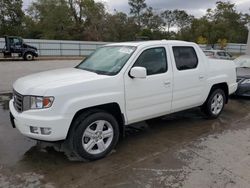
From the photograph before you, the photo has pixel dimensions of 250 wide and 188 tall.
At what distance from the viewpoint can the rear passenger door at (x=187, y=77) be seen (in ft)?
16.1

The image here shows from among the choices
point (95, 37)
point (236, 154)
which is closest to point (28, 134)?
point (236, 154)

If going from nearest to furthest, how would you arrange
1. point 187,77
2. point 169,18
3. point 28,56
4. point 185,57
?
point 187,77 < point 185,57 < point 28,56 < point 169,18

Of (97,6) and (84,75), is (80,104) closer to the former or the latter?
(84,75)

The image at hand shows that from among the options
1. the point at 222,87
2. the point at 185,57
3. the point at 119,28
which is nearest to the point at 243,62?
the point at 222,87

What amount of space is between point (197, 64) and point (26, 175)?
3.74 meters

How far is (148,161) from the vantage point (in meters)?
3.95

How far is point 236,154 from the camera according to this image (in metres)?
4.22

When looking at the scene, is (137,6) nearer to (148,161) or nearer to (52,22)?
(52,22)

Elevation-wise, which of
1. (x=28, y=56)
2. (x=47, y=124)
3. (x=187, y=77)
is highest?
(x=28, y=56)

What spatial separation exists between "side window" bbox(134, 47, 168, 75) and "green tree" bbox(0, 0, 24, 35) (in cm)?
4276

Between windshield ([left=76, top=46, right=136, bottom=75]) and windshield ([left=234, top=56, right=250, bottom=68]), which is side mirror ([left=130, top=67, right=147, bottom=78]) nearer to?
windshield ([left=76, top=46, right=136, bottom=75])

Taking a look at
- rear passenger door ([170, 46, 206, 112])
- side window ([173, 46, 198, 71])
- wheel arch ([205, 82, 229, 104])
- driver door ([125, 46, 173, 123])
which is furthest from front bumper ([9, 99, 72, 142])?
wheel arch ([205, 82, 229, 104])

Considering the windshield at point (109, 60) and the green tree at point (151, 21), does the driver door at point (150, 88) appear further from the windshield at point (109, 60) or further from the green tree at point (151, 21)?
the green tree at point (151, 21)

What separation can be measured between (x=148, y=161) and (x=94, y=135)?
0.90 m
